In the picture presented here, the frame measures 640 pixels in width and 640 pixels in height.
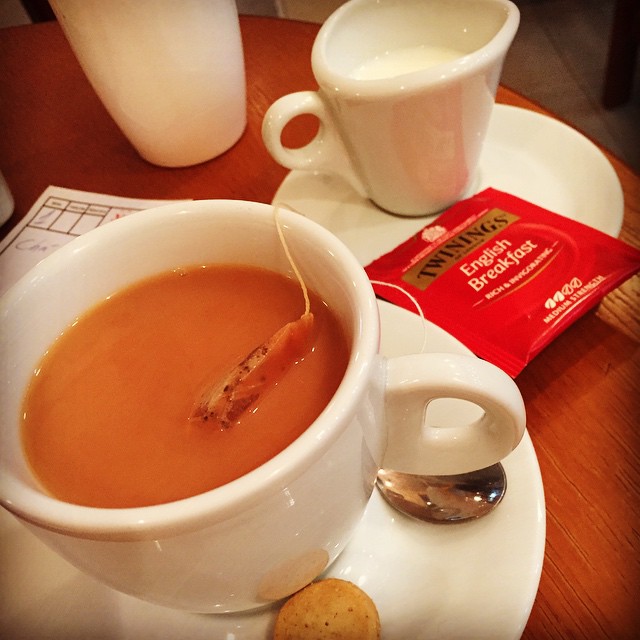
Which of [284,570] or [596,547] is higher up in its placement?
[284,570]

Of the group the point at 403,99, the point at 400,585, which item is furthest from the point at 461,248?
the point at 400,585

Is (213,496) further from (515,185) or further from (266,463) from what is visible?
(515,185)

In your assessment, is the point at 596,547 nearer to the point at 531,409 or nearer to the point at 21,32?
the point at 531,409

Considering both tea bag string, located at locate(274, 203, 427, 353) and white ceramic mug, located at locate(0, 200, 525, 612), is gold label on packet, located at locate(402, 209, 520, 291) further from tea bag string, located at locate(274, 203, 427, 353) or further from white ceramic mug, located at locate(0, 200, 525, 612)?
white ceramic mug, located at locate(0, 200, 525, 612)

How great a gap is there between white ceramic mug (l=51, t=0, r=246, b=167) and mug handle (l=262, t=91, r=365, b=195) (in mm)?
144

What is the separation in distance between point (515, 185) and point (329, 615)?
0.62 metres

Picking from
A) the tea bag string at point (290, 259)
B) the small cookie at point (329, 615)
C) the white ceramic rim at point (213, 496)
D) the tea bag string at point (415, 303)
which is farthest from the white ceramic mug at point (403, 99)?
the small cookie at point (329, 615)

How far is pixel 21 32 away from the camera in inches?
54.2

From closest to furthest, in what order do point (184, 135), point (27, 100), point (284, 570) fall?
point (284, 570)
point (184, 135)
point (27, 100)

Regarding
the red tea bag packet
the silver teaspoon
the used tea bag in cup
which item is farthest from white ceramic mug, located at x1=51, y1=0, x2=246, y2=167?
the silver teaspoon

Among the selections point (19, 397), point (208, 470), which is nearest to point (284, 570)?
point (208, 470)

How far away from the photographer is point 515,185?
2.76 ft

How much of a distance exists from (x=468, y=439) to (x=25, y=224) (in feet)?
2.55

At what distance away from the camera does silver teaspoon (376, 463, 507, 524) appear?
486 mm
